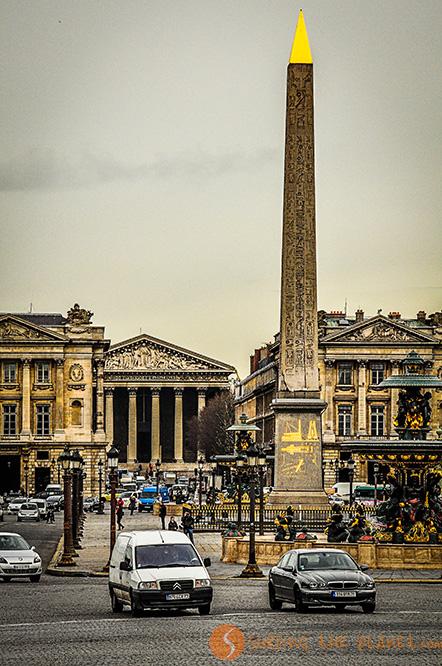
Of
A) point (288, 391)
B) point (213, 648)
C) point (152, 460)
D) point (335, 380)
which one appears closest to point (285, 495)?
point (288, 391)

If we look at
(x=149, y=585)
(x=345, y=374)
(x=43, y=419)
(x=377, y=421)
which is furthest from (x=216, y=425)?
(x=149, y=585)

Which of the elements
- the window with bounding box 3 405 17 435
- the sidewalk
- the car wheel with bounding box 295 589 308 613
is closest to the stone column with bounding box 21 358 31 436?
the window with bounding box 3 405 17 435

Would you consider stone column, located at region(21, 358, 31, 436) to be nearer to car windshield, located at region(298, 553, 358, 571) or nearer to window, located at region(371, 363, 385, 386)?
window, located at region(371, 363, 385, 386)

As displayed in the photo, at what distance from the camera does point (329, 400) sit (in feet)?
446

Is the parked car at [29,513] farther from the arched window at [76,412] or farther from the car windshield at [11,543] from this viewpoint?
the car windshield at [11,543]

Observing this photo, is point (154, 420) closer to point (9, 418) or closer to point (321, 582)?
point (9, 418)

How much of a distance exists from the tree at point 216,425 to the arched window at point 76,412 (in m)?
32.3

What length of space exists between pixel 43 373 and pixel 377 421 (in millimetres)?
27887

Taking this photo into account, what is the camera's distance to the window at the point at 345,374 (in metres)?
137

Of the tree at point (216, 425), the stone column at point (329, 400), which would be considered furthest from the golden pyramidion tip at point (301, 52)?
the tree at point (216, 425)

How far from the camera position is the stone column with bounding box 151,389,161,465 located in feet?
643

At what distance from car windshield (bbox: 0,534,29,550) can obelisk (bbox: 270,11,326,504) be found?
49.6 feet

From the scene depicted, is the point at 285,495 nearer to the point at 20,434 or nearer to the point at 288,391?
the point at 288,391

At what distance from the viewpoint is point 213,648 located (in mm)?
20438
